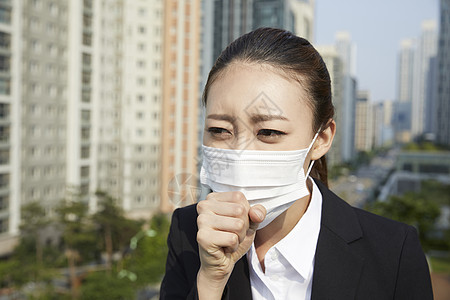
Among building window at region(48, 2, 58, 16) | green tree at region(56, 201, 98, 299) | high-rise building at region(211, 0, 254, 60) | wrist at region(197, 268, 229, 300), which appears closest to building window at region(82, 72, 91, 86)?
building window at region(48, 2, 58, 16)

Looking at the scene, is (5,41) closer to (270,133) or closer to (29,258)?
(29,258)

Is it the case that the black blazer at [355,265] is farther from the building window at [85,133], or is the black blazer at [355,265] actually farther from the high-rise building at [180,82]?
the high-rise building at [180,82]

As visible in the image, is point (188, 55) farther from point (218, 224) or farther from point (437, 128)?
point (437, 128)

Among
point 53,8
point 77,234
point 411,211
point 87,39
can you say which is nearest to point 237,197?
point 77,234

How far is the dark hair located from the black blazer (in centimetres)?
25

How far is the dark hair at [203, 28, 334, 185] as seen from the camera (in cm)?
88

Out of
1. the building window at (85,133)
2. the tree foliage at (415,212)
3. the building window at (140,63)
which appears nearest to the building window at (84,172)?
the building window at (85,133)

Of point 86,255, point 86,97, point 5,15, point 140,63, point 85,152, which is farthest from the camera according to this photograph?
point 140,63

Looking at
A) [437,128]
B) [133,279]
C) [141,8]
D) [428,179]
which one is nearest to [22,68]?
[141,8]

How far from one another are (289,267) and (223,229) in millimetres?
306

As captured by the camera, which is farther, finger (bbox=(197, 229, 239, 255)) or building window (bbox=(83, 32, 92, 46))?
building window (bbox=(83, 32, 92, 46))

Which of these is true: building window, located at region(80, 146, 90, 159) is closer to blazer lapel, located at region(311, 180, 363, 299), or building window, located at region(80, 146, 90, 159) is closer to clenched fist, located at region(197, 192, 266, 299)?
blazer lapel, located at region(311, 180, 363, 299)

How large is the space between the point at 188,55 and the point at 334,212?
1602cm

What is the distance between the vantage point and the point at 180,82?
16562 millimetres
